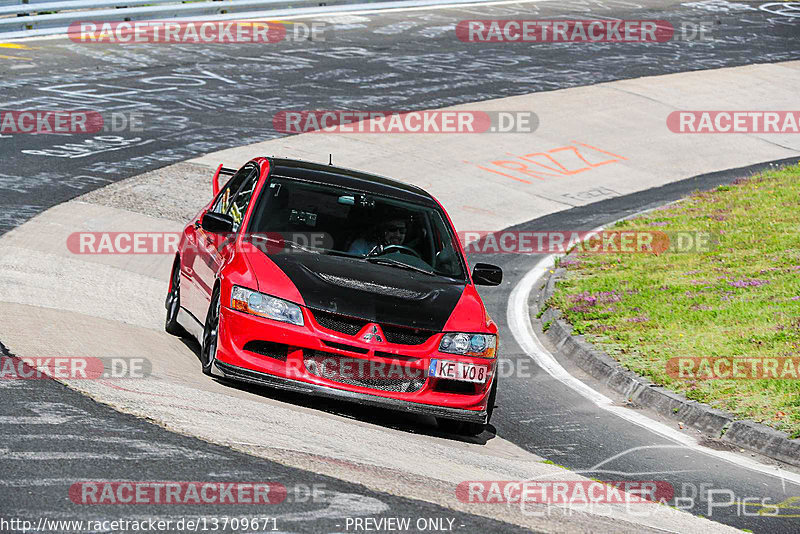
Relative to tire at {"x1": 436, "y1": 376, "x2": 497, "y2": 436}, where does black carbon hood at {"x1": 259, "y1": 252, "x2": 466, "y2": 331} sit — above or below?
above

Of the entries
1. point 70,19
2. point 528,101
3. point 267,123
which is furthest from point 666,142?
point 70,19

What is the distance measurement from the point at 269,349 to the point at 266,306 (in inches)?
11.5

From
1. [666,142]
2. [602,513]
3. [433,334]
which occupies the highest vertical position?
[433,334]

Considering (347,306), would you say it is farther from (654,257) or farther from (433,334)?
(654,257)

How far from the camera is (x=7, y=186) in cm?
1559

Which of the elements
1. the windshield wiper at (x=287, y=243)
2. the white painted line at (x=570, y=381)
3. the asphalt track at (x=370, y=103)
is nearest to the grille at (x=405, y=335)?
the asphalt track at (x=370, y=103)

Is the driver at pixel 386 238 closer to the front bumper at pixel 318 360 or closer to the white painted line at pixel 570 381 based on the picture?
the front bumper at pixel 318 360

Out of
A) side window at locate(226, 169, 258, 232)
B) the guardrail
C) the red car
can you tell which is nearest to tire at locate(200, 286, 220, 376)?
the red car

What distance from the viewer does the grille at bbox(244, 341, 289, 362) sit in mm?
7727

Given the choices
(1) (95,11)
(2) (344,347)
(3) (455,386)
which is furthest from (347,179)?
(1) (95,11)

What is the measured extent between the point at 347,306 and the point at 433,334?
0.63 meters

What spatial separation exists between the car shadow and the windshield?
1.12 metres

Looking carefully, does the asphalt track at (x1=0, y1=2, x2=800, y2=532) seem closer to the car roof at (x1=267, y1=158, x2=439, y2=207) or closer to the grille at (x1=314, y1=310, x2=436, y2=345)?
the grille at (x1=314, y1=310, x2=436, y2=345)

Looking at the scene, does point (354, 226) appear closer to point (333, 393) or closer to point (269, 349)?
point (269, 349)
